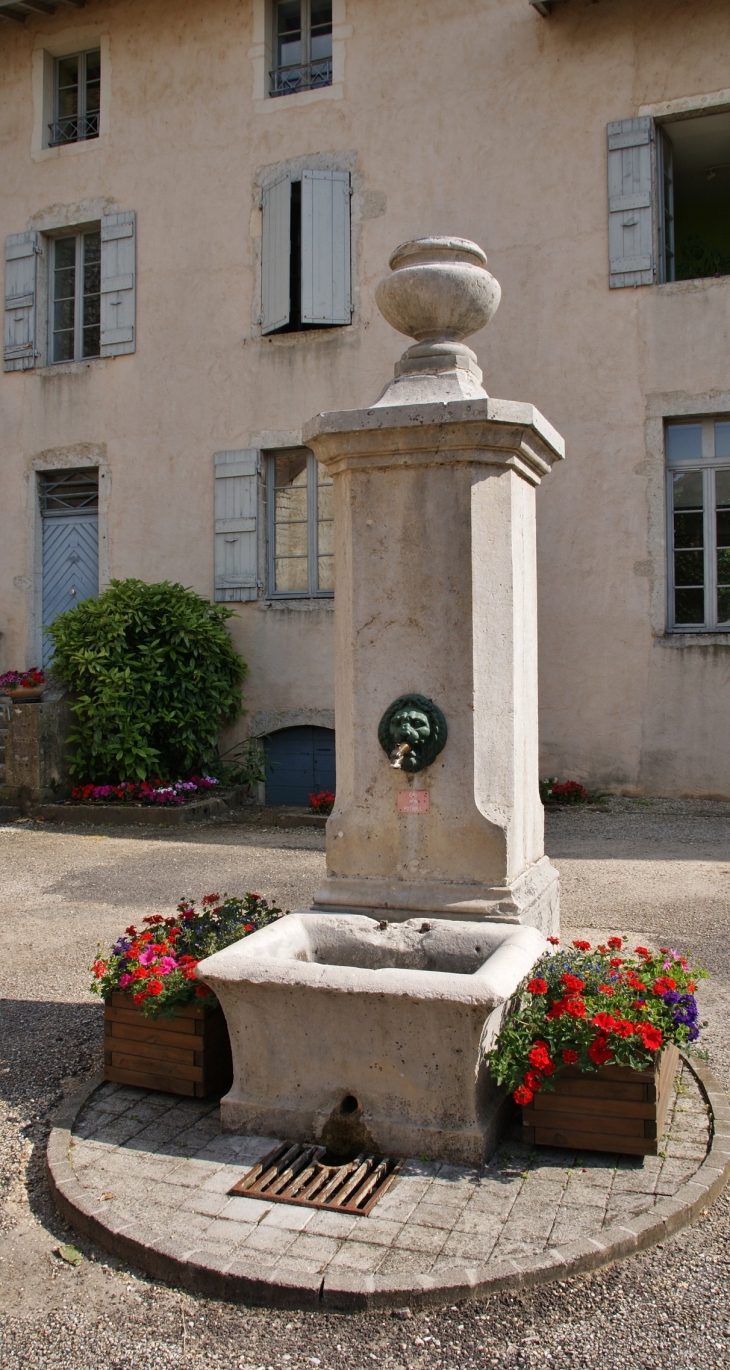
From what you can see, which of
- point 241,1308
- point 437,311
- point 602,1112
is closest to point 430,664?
point 437,311

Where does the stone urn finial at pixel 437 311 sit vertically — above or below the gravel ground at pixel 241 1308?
above

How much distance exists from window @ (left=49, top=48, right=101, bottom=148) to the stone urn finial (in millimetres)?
9386

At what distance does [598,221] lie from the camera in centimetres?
942

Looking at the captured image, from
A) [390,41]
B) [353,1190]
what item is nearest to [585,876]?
[353,1190]

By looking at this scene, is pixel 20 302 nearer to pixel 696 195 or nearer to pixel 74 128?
pixel 74 128

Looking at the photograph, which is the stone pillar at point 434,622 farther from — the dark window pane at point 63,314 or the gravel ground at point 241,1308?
the dark window pane at point 63,314

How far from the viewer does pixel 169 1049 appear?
139 inches

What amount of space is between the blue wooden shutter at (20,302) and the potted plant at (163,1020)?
9405mm

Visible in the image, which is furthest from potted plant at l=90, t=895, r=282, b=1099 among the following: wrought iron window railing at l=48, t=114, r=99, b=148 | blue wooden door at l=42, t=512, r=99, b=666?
wrought iron window railing at l=48, t=114, r=99, b=148

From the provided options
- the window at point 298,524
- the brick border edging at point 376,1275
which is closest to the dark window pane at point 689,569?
the window at point 298,524

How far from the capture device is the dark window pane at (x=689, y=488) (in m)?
9.34

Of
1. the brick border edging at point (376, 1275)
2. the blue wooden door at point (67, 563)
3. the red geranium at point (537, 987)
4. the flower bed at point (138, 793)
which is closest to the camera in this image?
the brick border edging at point (376, 1275)

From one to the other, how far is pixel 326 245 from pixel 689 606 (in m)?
4.62

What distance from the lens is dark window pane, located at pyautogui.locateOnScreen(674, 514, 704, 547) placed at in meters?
9.36
